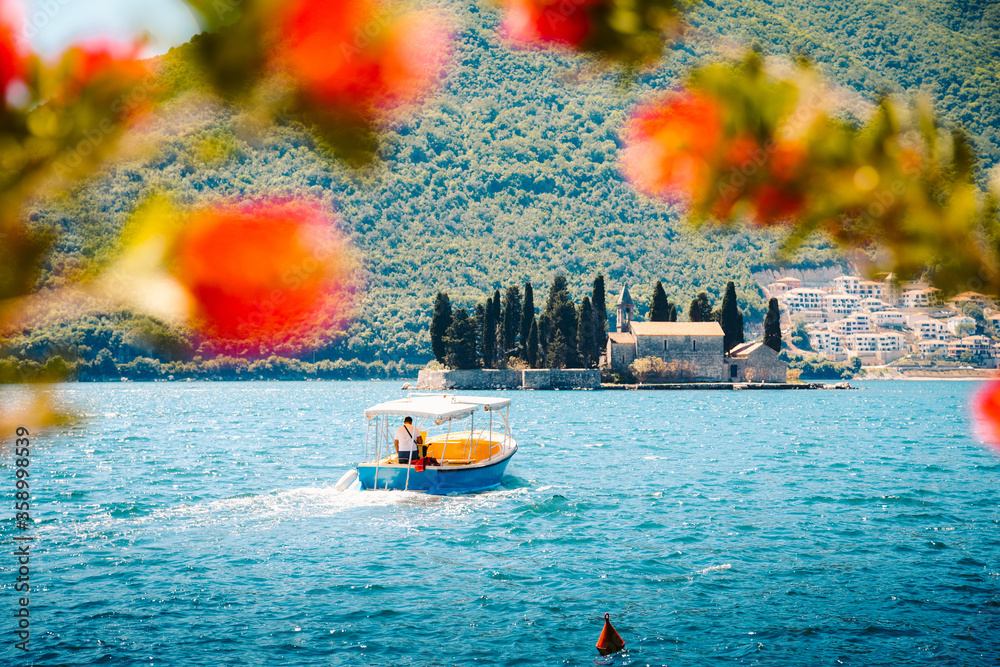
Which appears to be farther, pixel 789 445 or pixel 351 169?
pixel 789 445

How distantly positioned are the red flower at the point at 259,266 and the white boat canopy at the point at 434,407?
865 inches

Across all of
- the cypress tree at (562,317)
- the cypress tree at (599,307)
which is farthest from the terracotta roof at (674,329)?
the cypress tree at (562,317)

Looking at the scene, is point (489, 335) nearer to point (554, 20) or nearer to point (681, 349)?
point (681, 349)

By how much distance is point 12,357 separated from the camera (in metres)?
1.55

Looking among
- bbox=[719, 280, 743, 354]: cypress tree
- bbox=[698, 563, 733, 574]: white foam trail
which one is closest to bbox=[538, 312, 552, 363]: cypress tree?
bbox=[719, 280, 743, 354]: cypress tree

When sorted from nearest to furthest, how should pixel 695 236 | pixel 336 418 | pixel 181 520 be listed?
pixel 695 236 < pixel 181 520 < pixel 336 418

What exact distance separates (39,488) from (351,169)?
29899mm

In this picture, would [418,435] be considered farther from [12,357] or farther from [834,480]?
[12,357]

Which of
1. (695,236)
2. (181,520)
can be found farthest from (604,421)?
(695,236)

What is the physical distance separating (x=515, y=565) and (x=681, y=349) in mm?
101648

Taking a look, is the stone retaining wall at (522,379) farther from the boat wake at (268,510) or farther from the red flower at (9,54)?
the red flower at (9,54)

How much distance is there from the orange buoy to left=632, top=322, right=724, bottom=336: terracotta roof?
104539mm

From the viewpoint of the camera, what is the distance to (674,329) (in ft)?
378

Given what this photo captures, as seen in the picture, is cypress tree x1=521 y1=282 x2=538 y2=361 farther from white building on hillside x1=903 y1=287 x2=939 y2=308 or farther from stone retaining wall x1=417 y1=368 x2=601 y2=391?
white building on hillside x1=903 y1=287 x2=939 y2=308
